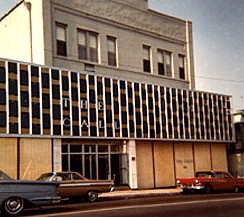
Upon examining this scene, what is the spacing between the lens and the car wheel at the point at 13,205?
14.5m

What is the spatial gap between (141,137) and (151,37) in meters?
8.20

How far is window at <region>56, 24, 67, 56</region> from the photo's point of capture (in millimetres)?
26859

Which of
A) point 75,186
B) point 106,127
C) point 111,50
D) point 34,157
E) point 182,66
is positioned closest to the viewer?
point 75,186

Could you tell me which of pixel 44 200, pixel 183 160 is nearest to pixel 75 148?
pixel 183 160

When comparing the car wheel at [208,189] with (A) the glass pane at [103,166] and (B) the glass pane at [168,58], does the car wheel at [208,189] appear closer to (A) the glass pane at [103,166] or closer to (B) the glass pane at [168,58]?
(A) the glass pane at [103,166]

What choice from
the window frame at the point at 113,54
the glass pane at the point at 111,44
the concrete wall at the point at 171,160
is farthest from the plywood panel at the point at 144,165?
the glass pane at the point at 111,44

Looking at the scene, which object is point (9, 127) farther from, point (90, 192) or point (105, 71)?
point (105, 71)

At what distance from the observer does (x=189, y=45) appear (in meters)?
35.1

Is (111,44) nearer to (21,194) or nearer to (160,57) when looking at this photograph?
(160,57)

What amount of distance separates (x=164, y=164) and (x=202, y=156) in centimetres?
449

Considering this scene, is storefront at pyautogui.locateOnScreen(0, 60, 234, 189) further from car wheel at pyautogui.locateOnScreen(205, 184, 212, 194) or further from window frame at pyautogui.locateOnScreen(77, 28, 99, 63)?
car wheel at pyautogui.locateOnScreen(205, 184, 212, 194)

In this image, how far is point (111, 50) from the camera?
97.5ft

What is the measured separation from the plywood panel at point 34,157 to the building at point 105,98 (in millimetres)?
52

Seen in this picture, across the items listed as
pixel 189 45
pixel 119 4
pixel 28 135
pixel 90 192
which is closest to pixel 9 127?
pixel 28 135
